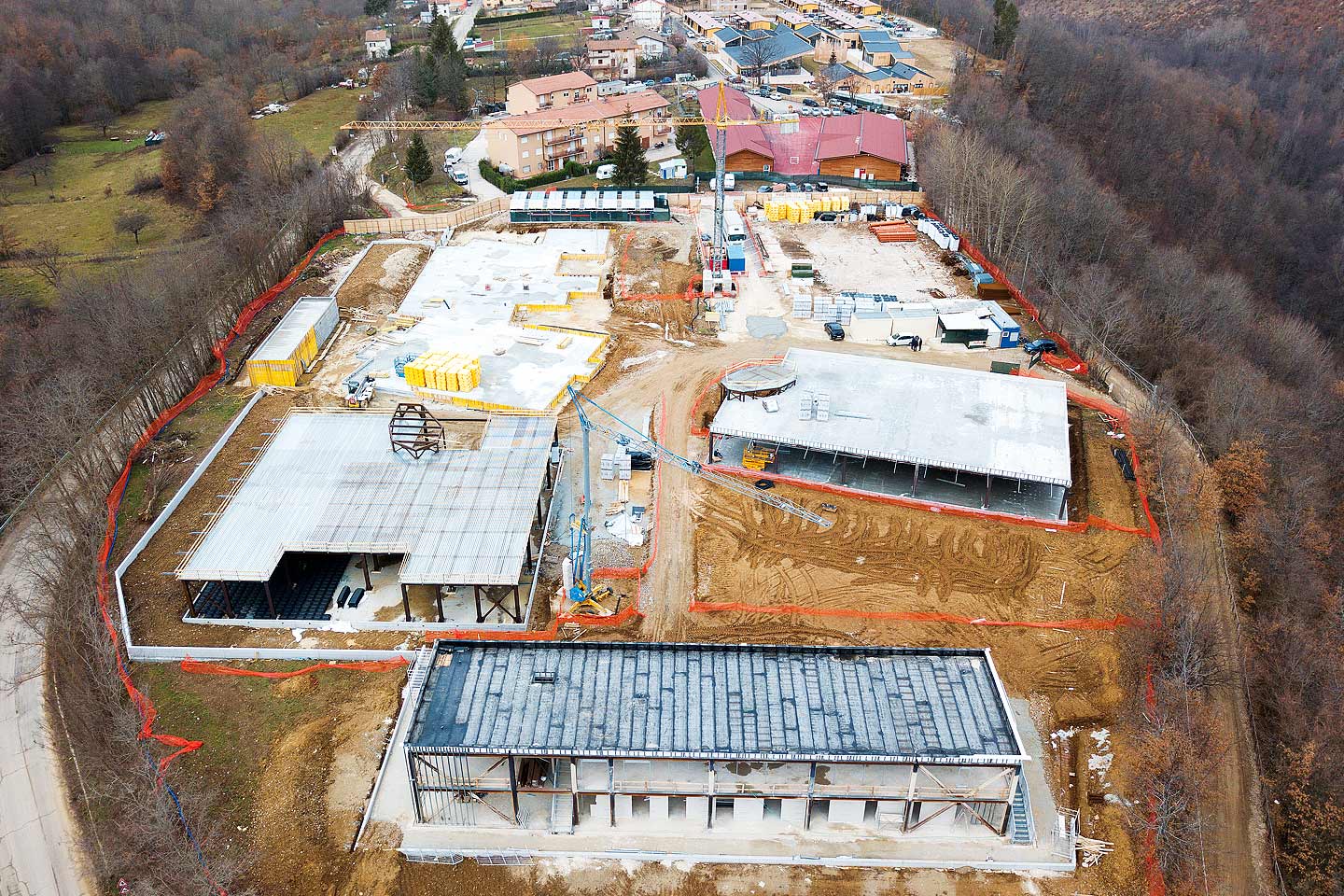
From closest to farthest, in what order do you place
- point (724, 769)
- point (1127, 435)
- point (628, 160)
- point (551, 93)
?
point (724, 769) → point (1127, 435) → point (628, 160) → point (551, 93)

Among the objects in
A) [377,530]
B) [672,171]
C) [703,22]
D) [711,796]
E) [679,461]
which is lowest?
[679,461]

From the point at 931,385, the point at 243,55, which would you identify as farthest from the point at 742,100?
the point at 243,55

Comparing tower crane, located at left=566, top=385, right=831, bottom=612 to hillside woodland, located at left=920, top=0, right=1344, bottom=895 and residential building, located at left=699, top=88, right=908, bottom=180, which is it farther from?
residential building, located at left=699, top=88, right=908, bottom=180

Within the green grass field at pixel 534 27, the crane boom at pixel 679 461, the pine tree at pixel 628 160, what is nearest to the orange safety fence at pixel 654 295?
the crane boom at pixel 679 461

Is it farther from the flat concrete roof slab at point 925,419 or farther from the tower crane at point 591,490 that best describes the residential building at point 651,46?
the flat concrete roof slab at point 925,419

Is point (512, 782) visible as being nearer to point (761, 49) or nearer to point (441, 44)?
point (441, 44)

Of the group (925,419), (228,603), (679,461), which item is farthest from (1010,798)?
(228,603)

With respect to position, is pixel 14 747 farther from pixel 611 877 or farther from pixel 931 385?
pixel 931 385
